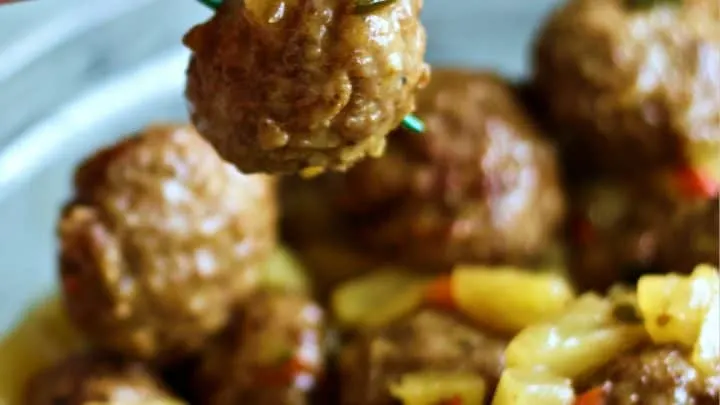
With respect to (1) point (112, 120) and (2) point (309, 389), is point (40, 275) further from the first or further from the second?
(2) point (309, 389)

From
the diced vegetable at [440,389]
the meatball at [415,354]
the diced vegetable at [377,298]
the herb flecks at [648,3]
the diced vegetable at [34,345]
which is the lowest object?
the diced vegetable at [440,389]

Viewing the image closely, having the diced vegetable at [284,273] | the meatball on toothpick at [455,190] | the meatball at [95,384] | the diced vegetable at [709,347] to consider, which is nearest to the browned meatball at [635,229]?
the meatball on toothpick at [455,190]

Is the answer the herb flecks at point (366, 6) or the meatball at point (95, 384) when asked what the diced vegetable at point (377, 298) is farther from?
the herb flecks at point (366, 6)

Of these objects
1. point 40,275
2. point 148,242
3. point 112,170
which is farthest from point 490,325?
point 40,275

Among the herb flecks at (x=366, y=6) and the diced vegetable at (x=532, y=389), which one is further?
the diced vegetable at (x=532, y=389)

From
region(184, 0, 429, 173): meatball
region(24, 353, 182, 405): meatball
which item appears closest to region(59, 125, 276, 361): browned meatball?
region(24, 353, 182, 405): meatball

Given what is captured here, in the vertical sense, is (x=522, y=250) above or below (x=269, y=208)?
below

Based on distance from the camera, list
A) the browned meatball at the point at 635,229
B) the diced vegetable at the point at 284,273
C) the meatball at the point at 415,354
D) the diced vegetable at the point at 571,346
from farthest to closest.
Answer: the diced vegetable at the point at 284,273 < the browned meatball at the point at 635,229 < the meatball at the point at 415,354 < the diced vegetable at the point at 571,346

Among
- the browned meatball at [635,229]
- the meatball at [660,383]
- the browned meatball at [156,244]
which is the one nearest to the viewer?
the meatball at [660,383]
